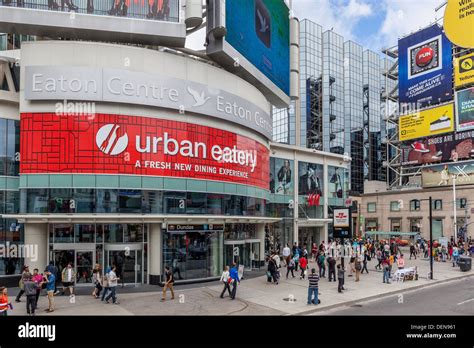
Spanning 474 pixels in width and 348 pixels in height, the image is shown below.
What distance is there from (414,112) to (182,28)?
169 ft

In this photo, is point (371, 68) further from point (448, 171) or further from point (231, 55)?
point (231, 55)

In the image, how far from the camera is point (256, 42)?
31188 millimetres

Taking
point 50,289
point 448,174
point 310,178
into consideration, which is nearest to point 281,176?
point 310,178

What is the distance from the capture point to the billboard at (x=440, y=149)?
57.7 meters

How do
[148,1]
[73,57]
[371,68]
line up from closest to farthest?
[73,57]
[148,1]
[371,68]

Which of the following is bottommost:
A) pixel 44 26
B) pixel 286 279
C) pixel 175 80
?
pixel 286 279

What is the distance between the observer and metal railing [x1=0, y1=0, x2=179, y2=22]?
2211cm

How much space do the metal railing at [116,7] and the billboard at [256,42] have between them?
10.1ft

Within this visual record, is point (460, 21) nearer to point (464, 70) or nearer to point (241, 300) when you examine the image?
point (464, 70)

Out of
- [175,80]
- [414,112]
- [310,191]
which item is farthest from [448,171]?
[175,80]

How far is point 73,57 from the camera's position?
71.7ft

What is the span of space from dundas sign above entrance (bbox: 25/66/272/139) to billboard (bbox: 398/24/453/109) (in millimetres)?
47370

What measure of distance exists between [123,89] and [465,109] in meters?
52.4

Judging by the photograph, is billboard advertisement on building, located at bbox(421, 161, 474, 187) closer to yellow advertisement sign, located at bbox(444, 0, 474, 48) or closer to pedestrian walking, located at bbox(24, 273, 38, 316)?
yellow advertisement sign, located at bbox(444, 0, 474, 48)
